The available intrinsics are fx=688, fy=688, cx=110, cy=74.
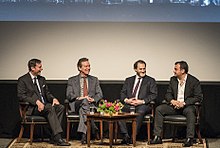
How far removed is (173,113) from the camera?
33.0 ft

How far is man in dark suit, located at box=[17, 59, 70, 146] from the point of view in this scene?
9.88m

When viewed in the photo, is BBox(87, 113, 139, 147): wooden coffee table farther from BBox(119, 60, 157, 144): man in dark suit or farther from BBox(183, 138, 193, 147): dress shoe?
BBox(183, 138, 193, 147): dress shoe

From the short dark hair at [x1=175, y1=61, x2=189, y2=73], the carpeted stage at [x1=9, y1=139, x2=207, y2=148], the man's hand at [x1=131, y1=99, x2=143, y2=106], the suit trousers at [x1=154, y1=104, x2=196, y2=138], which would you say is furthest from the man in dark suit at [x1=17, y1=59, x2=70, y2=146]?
the short dark hair at [x1=175, y1=61, x2=189, y2=73]

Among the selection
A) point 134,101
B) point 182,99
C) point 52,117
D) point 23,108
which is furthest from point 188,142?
point 23,108

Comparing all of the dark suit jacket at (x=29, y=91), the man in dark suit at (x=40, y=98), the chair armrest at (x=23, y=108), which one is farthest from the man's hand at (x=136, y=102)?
the chair armrest at (x=23, y=108)

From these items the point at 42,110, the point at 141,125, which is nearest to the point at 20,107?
the point at 42,110

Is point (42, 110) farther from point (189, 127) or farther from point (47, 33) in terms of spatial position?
point (189, 127)

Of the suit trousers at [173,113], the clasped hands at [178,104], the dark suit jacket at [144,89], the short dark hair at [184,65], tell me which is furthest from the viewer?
the dark suit jacket at [144,89]

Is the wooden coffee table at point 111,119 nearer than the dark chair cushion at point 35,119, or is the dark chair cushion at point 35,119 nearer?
the wooden coffee table at point 111,119

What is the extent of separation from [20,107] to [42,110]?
13.6 inches

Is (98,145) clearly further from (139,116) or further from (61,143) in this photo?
(139,116)

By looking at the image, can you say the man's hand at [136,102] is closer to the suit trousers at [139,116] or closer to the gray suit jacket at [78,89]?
the suit trousers at [139,116]

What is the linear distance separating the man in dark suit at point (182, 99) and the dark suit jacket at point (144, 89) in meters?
0.21

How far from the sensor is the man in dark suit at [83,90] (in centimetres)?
1004
